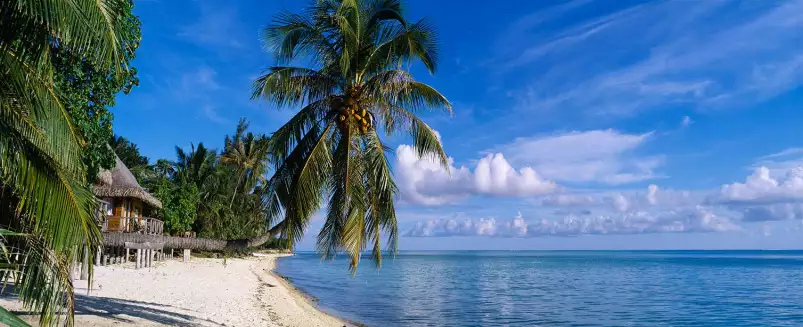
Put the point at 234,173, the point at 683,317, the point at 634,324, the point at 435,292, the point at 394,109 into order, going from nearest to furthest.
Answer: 1. the point at 394,109
2. the point at 634,324
3. the point at 683,317
4. the point at 435,292
5. the point at 234,173

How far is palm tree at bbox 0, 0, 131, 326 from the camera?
4.39 metres

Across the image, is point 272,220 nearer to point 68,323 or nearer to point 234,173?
point 68,323

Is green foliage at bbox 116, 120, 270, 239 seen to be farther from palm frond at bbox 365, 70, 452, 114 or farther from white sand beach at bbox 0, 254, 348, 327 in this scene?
palm frond at bbox 365, 70, 452, 114

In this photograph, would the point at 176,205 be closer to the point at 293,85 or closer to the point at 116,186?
the point at 116,186

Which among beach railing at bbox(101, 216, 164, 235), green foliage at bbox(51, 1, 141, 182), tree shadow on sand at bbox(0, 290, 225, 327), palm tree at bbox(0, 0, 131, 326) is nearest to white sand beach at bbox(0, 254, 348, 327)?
tree shadow on sand at bbox(0, 290, 225, 327)

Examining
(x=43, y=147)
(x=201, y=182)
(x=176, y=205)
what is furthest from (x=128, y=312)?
(x=201, y=182)

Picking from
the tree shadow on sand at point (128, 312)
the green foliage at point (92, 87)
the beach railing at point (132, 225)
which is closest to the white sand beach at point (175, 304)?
the tree shadow on sand at point (128, 312)

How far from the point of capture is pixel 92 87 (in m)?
9.98

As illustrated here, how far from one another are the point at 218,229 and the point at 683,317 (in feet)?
104

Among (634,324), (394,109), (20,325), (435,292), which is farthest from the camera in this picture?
(435,292)

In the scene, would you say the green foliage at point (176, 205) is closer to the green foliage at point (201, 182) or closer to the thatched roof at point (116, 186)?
the green foliage at point (201, 182)

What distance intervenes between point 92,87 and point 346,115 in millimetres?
4447

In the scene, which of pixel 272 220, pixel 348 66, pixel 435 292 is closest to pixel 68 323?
pixel 272 220

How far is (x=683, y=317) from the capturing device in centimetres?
2197
